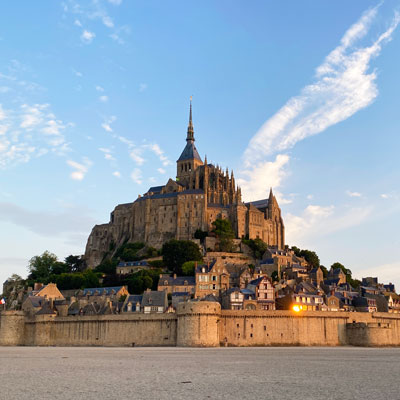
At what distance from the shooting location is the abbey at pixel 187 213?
10506 centimetres

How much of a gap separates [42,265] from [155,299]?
4419cm

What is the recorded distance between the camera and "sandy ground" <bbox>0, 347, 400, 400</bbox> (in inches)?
806

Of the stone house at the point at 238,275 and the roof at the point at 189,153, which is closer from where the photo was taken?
the stone house at the point at 238,275

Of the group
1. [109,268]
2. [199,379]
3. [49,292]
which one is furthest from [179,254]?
[199,379]

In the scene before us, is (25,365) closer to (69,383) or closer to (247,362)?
(69,383)

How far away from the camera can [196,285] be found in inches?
2938

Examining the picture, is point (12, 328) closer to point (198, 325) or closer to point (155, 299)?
point (155, 299)

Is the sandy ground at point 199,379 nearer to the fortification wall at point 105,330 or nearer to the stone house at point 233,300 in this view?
the fortification wall at point 105,330

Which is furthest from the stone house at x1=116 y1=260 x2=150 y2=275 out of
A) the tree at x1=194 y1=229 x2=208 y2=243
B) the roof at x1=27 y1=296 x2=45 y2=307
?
the roof at x1=27 y1=296 x2=45 y2=307

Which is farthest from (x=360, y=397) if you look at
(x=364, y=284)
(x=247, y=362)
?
(x=364, y=284)

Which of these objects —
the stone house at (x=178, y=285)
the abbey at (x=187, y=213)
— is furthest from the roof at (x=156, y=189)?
the stone house at (x=178, y=285)

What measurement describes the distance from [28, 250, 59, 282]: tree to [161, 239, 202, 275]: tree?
2311 centimetres

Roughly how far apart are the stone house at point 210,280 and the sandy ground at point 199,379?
3877 centimetres

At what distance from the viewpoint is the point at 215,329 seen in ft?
178
